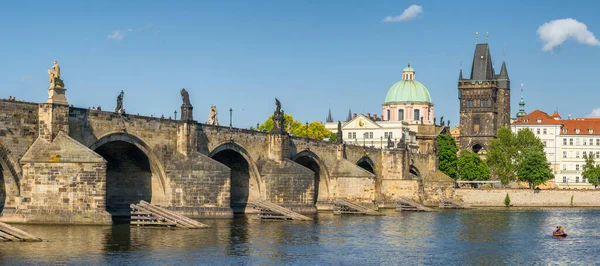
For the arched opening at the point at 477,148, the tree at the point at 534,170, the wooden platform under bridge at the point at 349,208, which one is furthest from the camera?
the arched opening at the point at 477,148

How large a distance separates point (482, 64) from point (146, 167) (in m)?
122

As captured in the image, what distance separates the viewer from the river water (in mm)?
42219

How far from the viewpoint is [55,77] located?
2127 inches

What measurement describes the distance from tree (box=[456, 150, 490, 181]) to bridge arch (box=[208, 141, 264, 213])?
68.6m

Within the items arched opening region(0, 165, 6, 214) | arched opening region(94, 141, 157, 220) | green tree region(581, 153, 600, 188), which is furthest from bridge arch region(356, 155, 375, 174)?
arched opening region(0, 165, 6, 214)

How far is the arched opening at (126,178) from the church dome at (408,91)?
398 feet

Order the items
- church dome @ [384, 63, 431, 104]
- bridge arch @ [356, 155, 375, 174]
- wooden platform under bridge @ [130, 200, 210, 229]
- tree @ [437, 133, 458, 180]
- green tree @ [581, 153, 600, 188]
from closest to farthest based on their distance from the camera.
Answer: wooden platform under bridge @ [130, 200, 210, 229], bridge arch @ [356, 155, 375, 174], tree @ [437, 133, 458, 180], green tree @ [581, 153, 600, 188], church dome @ [384, 63, 431, 104]

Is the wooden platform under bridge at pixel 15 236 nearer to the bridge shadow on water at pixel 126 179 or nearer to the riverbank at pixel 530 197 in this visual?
the bridge shadow on water at pixel 126 179

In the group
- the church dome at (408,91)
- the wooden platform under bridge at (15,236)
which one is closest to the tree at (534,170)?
the church dome at (408,91)

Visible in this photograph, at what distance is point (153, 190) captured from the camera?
65.4 metres

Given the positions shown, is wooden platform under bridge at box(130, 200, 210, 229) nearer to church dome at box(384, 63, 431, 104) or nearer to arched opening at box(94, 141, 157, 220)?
arched opening at box(94, 141, 157, 220)

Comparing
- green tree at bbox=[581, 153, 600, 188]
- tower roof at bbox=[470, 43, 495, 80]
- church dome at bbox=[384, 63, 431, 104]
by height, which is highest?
tower roof at bbox=[470, 43, 495, 80]

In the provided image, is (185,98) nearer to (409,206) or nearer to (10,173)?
(10,173)

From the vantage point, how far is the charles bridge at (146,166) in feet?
168
